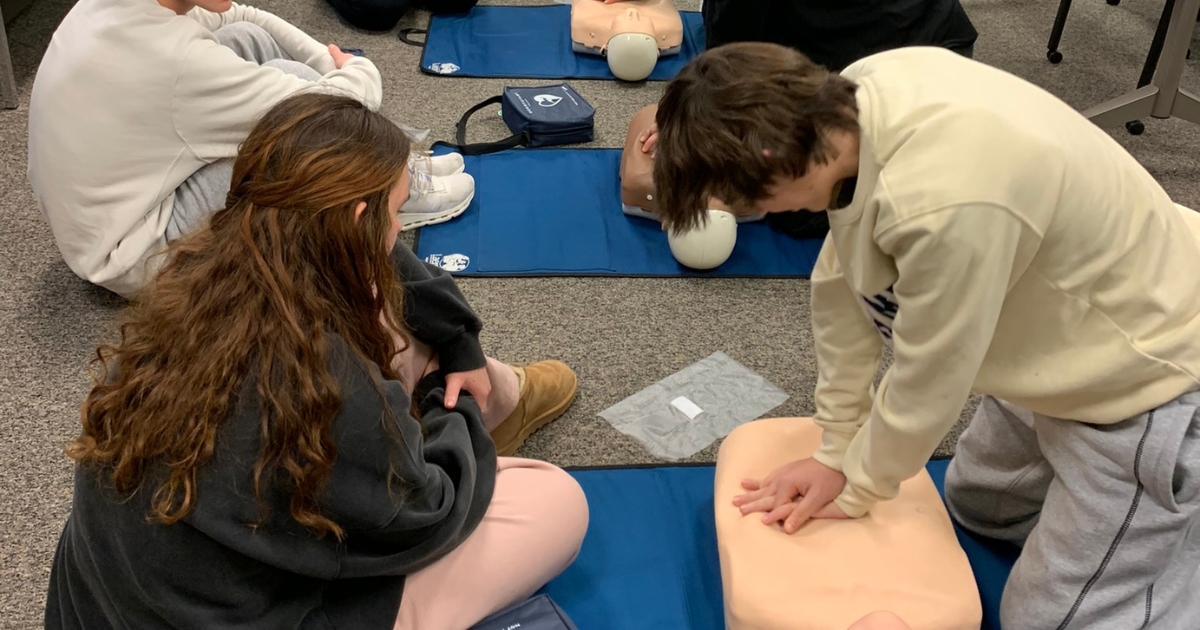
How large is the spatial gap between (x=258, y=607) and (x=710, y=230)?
115 centimetres

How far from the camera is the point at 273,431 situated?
82 cm

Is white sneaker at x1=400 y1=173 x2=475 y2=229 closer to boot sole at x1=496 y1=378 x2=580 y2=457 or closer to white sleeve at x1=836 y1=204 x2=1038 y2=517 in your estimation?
boot sole at x1=496 y1=378 x2=580 y2=457

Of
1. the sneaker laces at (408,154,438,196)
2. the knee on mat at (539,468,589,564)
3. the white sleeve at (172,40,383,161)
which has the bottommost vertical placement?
the sneaker laces at (408,154,438,196)

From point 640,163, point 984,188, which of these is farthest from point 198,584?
point 640,163

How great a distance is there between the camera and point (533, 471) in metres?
1.20

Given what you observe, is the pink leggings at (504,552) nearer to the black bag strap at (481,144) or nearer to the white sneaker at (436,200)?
the white sneaker at (436,200)

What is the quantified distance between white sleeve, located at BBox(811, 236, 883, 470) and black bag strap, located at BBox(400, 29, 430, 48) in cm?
200

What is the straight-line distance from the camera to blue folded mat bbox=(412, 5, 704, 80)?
2639 mm

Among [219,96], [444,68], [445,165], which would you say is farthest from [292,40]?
[444,68]

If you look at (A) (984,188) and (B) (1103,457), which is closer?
(A) (984,188)

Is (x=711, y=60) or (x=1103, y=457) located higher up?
(x=711, y=60)

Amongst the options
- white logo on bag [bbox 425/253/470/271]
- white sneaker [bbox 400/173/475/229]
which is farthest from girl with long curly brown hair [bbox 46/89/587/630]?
white sneaker [bbox 400/173/475/229]

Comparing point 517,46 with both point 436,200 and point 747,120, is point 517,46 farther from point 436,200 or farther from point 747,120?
point 747,120

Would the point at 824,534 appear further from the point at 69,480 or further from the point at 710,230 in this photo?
the point at 69,480
